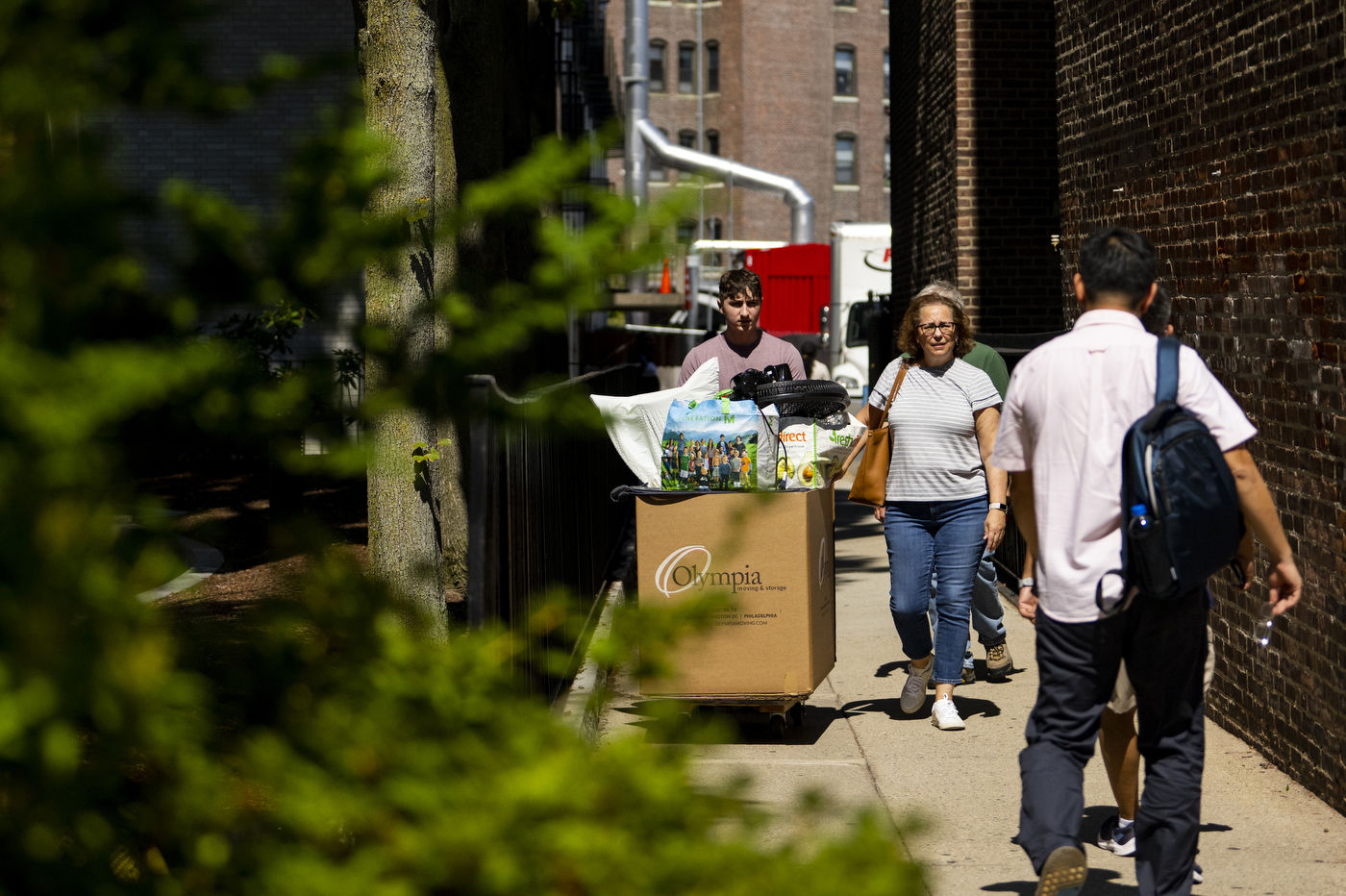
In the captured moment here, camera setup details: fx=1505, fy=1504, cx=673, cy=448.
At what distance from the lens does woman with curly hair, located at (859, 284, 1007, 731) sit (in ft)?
21.6

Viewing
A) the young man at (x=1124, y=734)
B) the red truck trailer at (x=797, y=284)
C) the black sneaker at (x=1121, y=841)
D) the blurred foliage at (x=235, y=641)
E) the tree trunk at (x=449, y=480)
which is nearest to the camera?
the blurred foliage at (x=235, y=641)

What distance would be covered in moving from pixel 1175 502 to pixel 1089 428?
1.06ft

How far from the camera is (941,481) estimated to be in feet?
21.6

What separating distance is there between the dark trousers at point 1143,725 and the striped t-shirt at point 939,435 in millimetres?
2404

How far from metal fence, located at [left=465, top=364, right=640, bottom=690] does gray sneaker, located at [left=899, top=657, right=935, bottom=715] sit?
163cm

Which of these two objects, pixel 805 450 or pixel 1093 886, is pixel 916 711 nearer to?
pixel 805 450

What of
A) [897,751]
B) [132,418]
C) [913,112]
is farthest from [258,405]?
[913,112]

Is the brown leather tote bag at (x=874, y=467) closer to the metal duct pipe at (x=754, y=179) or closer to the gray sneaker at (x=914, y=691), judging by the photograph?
the gray sneaker at (x=914, y=691)

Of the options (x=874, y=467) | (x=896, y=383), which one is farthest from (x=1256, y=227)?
(x=874, y=467)

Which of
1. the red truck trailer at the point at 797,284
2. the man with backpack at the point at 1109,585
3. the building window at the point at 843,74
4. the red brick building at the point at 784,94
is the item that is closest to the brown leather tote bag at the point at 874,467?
the man with backpack at the point at 1109,585

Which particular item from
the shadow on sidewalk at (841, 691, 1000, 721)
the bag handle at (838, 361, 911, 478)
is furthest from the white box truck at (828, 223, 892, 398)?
the bag handle at (838, 361, 911, 478)

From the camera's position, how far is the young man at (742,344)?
731 centimetres

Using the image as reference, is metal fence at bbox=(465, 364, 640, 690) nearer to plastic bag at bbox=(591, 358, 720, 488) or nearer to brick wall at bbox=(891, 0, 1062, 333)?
plastic bag at bbox=(591, 358, 720, 488)

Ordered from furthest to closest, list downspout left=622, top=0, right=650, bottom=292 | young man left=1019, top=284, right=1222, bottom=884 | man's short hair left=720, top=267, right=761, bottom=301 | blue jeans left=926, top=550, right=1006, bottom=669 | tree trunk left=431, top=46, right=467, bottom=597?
downspout left=622, top=0, right=650, bottom=292 < tree trunk left=431, top=46, right=467, bottom=597 < blue jeans left=926, top=550, right=1006, bottom=669 < man's short hair left=720, top=267, right=761, bottom=301 < young man left=1019, top=284, right=1222, bottom=884
